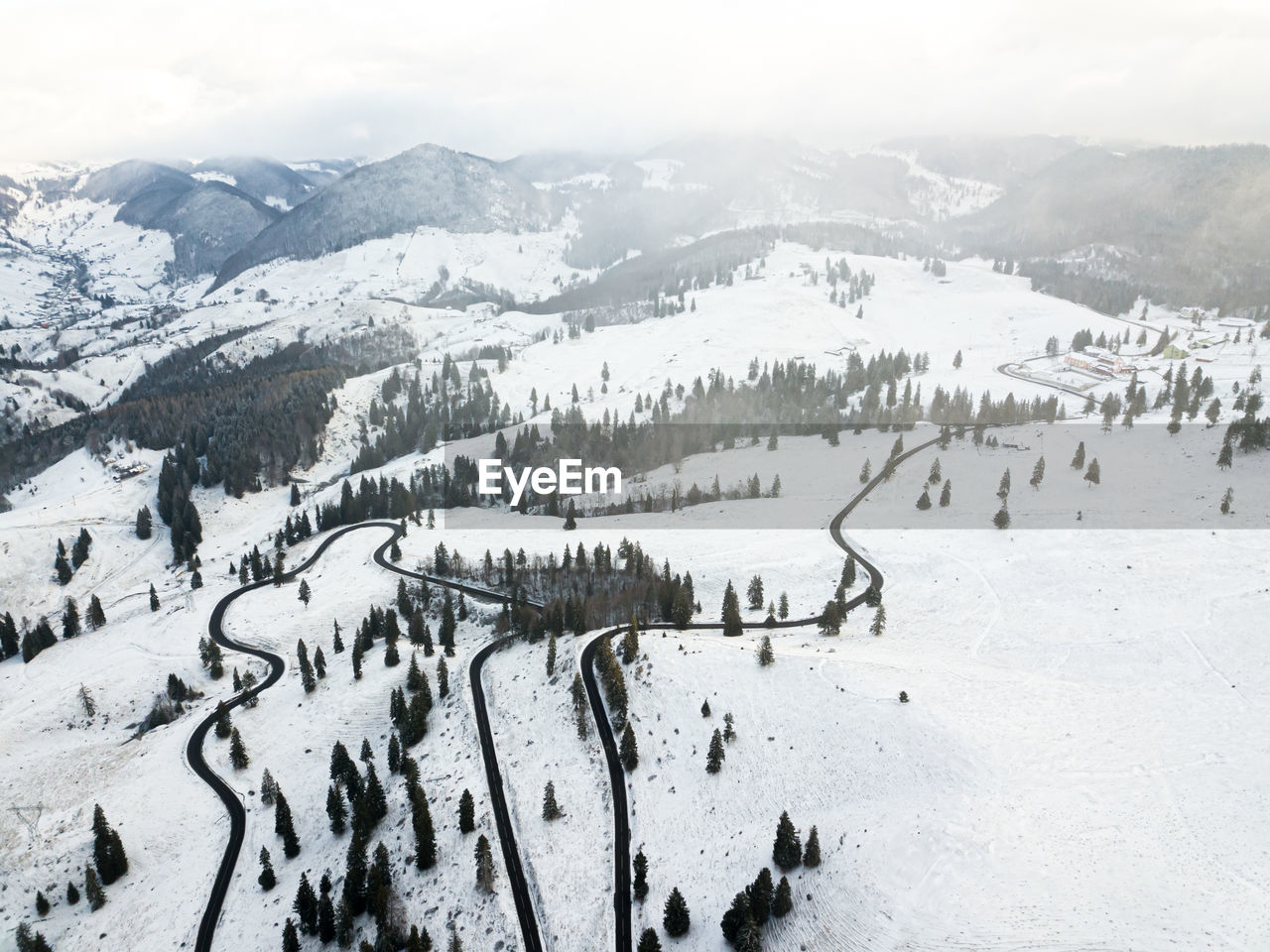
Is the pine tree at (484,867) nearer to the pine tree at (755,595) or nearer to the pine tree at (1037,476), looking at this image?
the pine tree at (755,595)

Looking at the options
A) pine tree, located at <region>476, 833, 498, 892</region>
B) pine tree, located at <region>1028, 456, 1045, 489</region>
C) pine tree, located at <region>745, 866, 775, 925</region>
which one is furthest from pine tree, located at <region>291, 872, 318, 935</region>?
pine tree, located at <region>1028, 456, 1045, 489</region>

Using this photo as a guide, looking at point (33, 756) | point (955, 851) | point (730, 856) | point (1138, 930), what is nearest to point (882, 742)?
point (955, 851)

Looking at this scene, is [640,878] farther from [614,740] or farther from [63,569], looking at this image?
[63,569]

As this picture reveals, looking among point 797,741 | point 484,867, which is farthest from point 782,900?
point 484,867

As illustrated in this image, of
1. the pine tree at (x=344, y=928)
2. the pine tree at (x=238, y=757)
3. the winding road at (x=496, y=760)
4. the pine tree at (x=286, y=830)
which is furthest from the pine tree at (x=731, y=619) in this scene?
the pine tree at (x=238, y=757)

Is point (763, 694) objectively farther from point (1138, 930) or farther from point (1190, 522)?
point (1190, 522)

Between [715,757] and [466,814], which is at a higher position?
[715,757]
